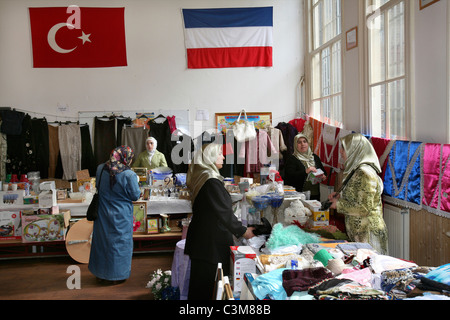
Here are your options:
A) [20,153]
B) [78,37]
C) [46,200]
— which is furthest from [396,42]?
[20,153]

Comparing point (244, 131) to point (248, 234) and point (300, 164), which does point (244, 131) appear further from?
point (248, 234)

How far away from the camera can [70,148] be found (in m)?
7.06

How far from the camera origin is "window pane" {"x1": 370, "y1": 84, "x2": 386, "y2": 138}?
4525 millimetres

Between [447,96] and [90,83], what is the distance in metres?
6.00

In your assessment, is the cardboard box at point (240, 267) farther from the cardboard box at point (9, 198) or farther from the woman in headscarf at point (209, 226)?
the cardboard box at point (9, 198)

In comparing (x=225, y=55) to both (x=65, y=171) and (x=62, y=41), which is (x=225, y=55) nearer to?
(x=62, y=41)

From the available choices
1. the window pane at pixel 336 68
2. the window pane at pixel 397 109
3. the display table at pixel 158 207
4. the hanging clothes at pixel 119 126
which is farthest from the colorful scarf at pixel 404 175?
the hanging clothes at pixel 119 126

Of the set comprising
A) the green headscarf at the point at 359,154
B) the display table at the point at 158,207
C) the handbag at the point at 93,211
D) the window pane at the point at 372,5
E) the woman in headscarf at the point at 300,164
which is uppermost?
the window pane at the point at 372,5

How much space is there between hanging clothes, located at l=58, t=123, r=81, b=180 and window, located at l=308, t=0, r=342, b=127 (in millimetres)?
4271

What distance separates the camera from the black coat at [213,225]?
2877 millimetres

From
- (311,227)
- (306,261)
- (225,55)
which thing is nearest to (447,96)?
(311,227)

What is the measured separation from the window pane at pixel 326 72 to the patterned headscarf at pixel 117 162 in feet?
11.7
